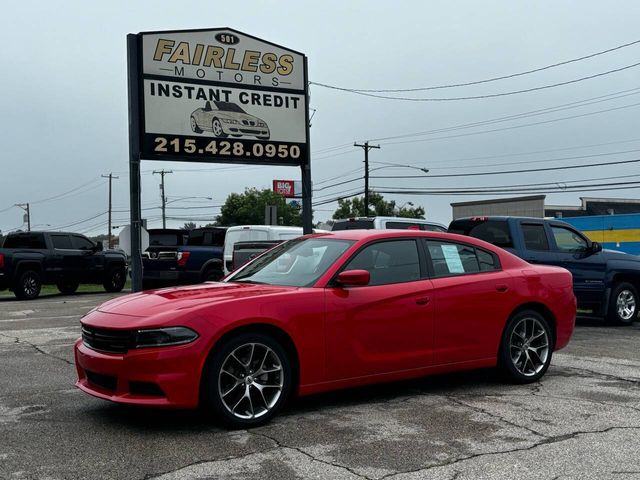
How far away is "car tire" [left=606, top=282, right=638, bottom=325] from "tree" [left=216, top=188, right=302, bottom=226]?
79.0m

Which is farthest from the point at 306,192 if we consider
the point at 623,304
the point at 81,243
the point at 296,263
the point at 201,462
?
the point at 81,243

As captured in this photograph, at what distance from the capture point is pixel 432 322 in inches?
245

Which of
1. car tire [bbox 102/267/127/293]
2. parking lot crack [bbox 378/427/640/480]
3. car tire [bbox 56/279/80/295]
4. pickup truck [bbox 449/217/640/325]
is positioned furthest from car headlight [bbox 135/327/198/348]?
car tire [bbox 102/267/127/293]

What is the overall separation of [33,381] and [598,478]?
220 inches

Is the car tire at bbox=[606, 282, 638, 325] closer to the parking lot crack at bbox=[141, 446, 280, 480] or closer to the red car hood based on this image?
the red car hood

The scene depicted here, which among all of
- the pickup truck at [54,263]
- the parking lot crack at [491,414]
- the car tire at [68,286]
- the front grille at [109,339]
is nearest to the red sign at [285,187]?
the pickup truck at [54,263]

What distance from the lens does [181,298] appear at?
5.46m

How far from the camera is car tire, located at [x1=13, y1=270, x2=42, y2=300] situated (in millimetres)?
20281

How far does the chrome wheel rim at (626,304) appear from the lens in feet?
42.6

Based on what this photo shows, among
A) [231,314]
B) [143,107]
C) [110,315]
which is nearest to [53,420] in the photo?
[110,315]

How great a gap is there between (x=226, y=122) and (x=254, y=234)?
4.54 meters

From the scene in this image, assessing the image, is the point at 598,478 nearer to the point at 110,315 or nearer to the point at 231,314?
the point at 231,314

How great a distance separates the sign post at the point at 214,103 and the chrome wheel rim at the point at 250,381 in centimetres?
758

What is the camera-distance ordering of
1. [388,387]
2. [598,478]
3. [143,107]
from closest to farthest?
[598,478] → [388,387] → [143,107]
